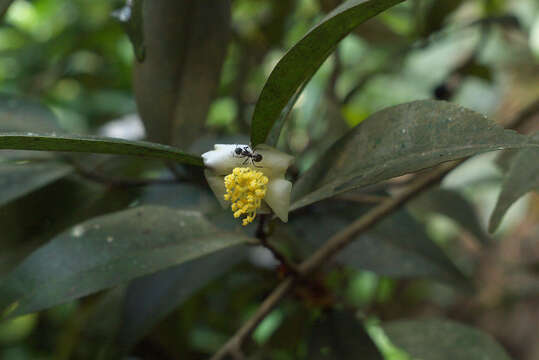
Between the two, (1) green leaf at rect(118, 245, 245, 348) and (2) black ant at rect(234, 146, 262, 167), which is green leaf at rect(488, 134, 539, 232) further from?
(1) green leaf at rect(118, 245, 245, 348)

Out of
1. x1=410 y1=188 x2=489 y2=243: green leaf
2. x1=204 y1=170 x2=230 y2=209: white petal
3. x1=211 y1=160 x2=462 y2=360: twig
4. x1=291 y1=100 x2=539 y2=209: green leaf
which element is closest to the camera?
x1=291 y1=100 x2=539 y2=209: green leaf

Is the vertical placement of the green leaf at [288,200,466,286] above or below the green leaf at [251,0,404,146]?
below

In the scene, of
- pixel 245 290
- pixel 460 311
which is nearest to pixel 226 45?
pixel 245 290

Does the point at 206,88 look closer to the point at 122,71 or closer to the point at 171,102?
the point at 171,102

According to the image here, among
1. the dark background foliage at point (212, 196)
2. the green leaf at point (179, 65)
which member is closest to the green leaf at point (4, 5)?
the dark background foliage at point (212, 196)

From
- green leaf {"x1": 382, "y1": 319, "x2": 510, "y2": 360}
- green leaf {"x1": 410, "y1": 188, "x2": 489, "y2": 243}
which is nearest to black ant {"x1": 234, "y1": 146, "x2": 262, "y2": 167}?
green leaf {"x1": 382, "y1": 319, "x2": 510, "y2": 360}

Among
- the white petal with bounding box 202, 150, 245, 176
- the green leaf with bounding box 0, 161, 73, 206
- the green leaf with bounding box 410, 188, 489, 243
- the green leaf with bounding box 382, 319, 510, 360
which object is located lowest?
the green leaf with bounding box 382, 319, 510, 360

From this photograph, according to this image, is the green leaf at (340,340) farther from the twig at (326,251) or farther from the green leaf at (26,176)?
the green leaf at (26,176)
